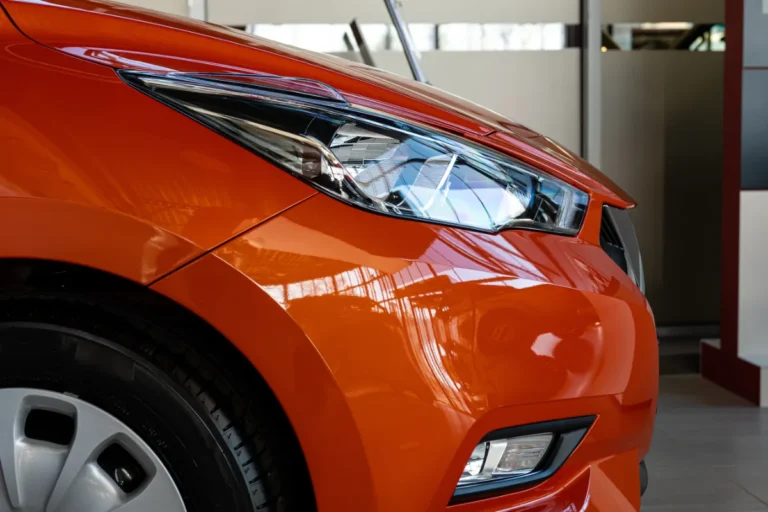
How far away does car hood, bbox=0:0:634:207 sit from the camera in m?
0.89

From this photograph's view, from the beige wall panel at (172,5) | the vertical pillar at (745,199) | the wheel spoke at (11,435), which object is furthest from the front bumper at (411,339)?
the beige wall panel at (172,5)

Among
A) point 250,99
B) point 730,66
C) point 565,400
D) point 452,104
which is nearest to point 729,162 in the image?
point 730,66

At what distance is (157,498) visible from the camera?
0.87 meters

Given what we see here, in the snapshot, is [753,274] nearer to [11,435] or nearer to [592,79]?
[592,79]

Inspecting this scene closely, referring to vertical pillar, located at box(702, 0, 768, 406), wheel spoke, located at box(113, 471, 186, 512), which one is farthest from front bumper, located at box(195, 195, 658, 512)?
vertical pillar, located at box(702, 0, 768, 406)

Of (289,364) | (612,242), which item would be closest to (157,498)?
(289,364)

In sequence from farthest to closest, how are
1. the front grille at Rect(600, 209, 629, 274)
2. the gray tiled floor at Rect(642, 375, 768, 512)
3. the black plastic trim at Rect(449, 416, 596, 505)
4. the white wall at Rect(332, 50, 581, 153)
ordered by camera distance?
the white wall at Rect(332, 50, 581, 153) < the gray tiled floor at Rect(642, 375, 768, 512) < the front grille at Rect(600, 209, 629, 274) < the black plastic trim at Rect(449, 416, 596, 505)

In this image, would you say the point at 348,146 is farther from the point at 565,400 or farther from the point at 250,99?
the point at 565,400

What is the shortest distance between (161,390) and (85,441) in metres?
0.11

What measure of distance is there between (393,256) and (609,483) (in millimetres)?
445

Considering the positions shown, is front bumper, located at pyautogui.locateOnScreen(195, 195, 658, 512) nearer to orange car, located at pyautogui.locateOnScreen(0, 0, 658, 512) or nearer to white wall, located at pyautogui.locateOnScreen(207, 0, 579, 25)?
orange car, located at pyautogui.locateOnScreen(0, 0, 658, 512)

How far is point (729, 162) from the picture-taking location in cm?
271

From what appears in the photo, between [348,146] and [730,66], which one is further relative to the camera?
[730,66]

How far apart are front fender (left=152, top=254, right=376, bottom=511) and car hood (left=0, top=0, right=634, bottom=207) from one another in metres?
0.27
